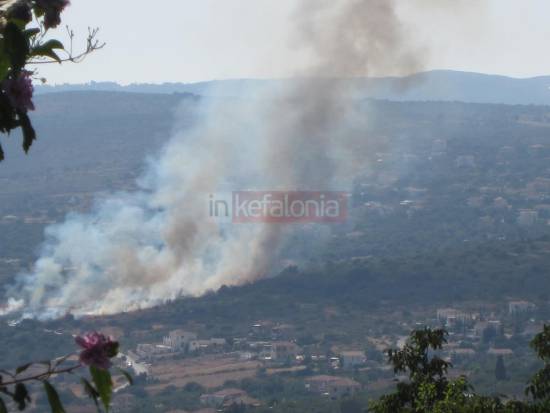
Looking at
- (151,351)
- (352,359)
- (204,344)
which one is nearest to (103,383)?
(352,359)

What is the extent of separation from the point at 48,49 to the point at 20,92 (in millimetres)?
290

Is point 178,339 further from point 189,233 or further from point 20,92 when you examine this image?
point 20,92

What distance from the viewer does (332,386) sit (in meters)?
51.9

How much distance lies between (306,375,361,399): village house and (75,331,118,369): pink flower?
45410 mm

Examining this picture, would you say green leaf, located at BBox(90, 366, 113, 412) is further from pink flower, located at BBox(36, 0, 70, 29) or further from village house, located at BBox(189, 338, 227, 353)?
village house, located at BBox(189, 338, 227, 353)

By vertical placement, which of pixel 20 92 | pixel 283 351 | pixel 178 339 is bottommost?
pixel 283 351

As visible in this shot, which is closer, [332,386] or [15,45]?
[15,45]

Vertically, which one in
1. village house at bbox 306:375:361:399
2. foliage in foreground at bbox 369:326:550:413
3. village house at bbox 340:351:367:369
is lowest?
village house at bbox 306:375:361:399

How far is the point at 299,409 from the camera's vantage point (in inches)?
1742

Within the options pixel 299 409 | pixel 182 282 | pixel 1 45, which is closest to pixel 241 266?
Result: pixel 182 282

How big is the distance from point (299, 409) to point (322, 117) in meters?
28.6

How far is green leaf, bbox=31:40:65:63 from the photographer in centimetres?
419

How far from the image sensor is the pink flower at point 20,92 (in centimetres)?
397

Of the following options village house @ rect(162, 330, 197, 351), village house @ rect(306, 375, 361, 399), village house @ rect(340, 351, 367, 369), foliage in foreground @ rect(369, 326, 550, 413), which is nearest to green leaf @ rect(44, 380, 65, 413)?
foliage in foreground @ rect(369, 326, 550, 413)
